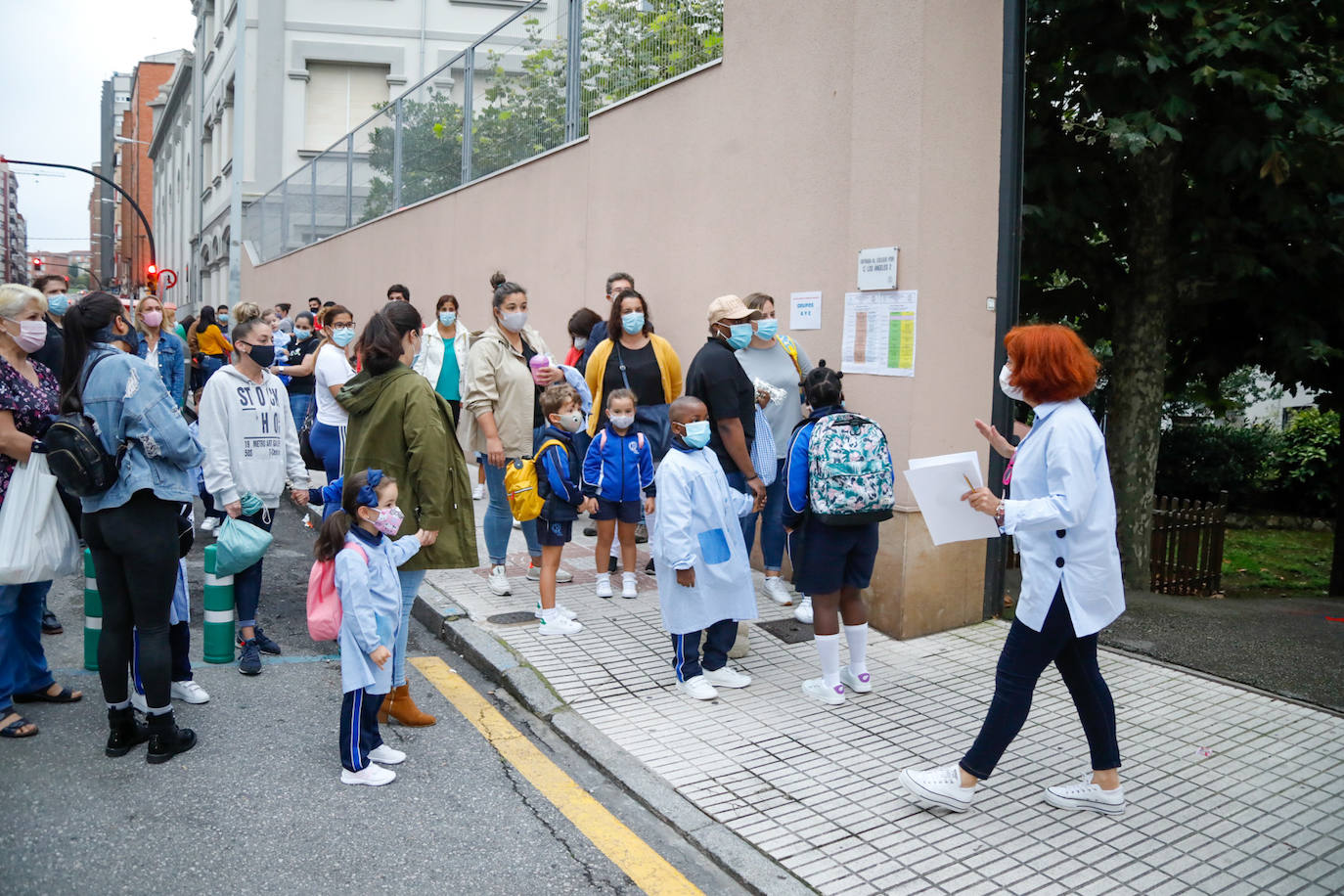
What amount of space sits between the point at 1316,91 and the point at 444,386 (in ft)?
22.8

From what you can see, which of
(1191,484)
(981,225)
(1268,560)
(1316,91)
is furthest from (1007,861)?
(1191,484)

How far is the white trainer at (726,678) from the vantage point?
17.9 ft

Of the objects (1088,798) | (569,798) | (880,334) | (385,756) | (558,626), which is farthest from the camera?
(880,334)

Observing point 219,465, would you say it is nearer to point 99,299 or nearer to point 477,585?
point 99,299

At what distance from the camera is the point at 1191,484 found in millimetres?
15281

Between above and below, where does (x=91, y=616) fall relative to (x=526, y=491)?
Answer: below

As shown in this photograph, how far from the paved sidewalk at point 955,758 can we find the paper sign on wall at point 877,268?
211 centimetres

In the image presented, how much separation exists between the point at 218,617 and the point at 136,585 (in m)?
1.32

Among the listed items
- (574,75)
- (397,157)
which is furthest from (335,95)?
(574,75)

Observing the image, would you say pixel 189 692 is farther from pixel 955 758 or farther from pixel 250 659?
pixel 955 758

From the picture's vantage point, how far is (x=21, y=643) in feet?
16.2

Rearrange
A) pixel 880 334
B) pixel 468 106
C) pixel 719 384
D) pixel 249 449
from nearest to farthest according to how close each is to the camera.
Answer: pixel 249 449
pixel 719 384
pixel 880 334
pixel 468 106

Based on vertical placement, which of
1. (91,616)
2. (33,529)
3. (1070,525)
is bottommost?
(91,616)

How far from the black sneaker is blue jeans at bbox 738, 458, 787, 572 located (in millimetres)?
2871
